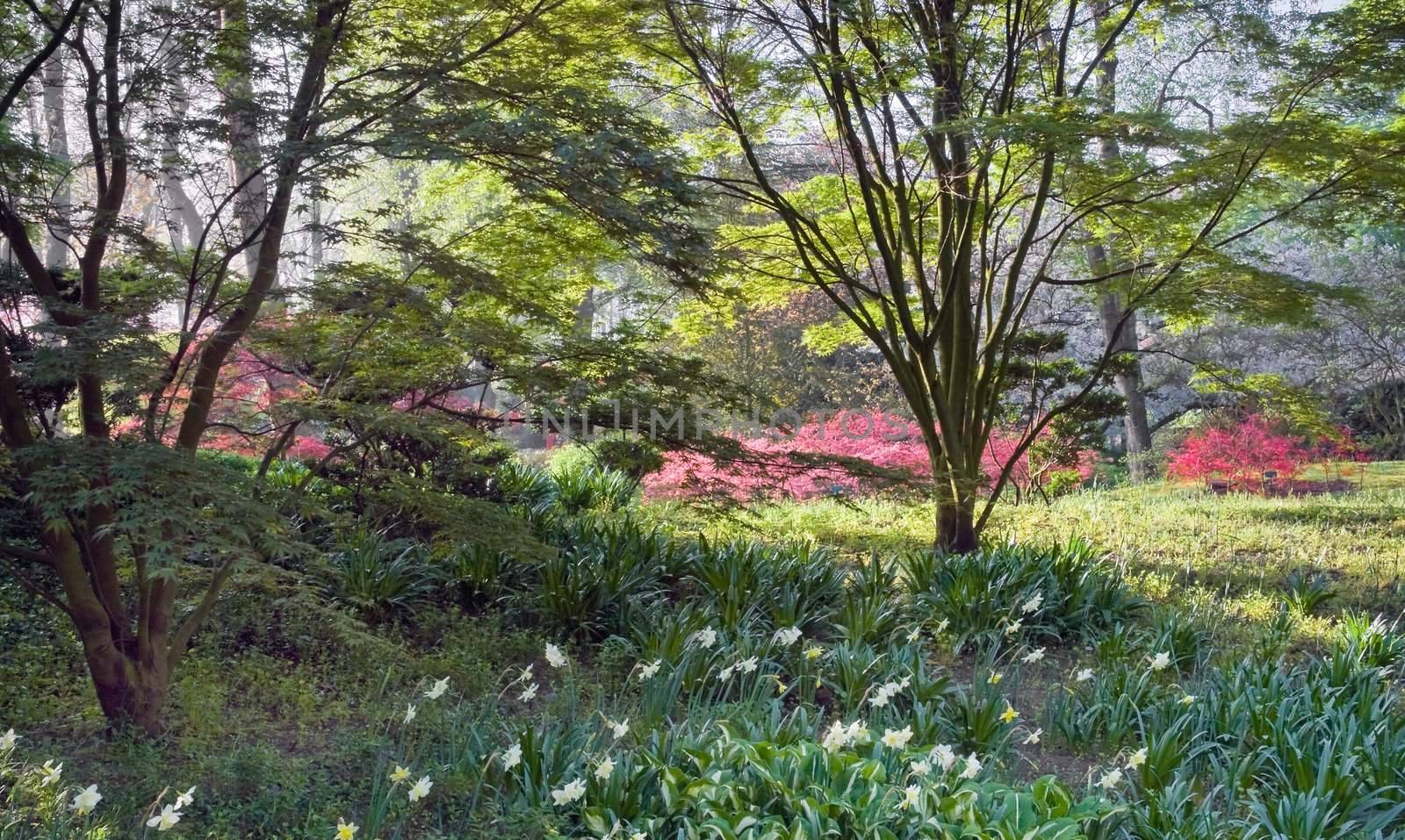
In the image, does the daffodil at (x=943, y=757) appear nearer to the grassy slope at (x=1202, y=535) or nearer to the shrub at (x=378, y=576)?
the grassy slope at (x=1202, y=535)

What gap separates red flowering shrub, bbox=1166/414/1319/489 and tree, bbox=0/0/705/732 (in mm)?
10592

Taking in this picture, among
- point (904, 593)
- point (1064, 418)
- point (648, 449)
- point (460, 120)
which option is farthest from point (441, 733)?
point (1064, 418)

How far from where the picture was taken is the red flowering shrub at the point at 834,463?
5.61 m

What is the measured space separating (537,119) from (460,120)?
29 cm

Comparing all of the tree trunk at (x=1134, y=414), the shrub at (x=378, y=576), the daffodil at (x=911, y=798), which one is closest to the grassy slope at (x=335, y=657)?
the shrub at (x=378, y=576)

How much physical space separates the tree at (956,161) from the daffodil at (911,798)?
380cm

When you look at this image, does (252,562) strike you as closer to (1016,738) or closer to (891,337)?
(1016,738)

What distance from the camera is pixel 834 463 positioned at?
566cm

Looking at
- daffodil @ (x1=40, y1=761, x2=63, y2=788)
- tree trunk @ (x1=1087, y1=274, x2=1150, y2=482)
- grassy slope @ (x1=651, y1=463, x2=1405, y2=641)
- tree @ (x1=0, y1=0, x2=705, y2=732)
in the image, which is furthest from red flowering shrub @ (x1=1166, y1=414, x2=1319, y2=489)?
daffodil @ (x1=40, y1=761, x2=63, y2=788)

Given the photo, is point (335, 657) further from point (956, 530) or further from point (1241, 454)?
point (1241, 454)

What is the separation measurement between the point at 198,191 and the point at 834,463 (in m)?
3.42

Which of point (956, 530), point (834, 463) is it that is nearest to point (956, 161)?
point (956, 530)

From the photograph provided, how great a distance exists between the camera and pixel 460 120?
3986mm

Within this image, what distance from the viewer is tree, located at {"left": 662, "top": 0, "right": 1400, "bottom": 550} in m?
6.64
